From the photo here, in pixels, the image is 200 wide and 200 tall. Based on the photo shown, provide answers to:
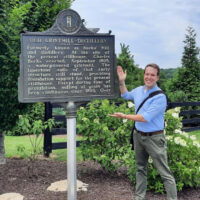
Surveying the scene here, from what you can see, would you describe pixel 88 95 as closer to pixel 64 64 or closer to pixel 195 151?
pixel 64 64

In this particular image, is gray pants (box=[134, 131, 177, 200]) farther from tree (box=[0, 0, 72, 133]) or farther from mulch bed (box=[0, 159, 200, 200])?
tree (box=[0, 0, 72, 133])

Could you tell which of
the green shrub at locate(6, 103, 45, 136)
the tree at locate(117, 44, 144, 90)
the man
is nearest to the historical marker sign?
the man

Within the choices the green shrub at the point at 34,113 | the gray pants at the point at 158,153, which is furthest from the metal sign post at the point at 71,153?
the green shrub at the point at 34,113

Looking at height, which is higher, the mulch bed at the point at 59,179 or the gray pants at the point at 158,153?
the gray pants at the point at 158,153

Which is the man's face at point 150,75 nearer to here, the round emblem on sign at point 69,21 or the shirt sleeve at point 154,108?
the shirt sleeve at point 154,108

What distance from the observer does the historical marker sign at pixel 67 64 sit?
4.27 metres

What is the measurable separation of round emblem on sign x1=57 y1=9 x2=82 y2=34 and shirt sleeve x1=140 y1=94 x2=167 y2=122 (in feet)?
5.33

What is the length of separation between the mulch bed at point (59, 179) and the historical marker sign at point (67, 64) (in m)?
1.84

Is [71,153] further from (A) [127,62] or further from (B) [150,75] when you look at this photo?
(A) [127,62]

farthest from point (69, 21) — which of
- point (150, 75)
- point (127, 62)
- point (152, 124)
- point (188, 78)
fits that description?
point (188, 78)

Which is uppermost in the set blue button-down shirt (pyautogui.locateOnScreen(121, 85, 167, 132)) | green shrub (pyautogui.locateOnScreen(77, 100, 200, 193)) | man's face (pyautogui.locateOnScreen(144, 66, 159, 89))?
man's face (pyautogui.locateOnScreen(144, 66, 159, 89))

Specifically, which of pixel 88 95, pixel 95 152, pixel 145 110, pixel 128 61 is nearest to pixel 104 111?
pixel 95 152

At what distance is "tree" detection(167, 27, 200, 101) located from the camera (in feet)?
53.2

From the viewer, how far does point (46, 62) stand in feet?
14.2
